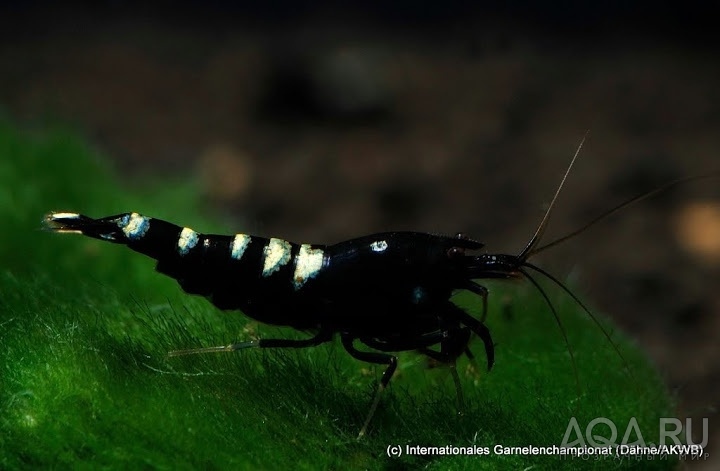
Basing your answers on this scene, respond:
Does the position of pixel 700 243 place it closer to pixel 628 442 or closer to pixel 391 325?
pixel 628 442

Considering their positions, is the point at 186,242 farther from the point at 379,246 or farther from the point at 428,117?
the point at 428,117

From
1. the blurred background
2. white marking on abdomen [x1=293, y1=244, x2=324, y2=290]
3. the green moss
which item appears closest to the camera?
the green moss

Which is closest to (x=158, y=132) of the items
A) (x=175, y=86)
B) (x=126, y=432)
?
(x=175, y=86)

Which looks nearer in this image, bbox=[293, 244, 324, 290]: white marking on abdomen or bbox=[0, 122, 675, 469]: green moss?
bbox=[0, 122, 675, 469]: green moss

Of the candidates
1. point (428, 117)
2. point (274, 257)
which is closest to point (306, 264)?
point (274, 257)

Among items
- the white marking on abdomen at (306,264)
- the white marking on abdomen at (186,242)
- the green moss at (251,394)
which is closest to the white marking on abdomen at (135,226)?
the white marking on abdomen at (186,242)

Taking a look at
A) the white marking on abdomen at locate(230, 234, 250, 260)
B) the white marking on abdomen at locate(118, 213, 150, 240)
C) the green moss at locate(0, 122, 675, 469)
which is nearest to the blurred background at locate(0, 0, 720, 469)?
the green moss at locate(0, 122, 675, 469)

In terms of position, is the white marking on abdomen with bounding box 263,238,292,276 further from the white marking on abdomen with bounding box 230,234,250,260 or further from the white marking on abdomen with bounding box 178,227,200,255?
the white marking on abdomen with bounding box 178,227,200,255
